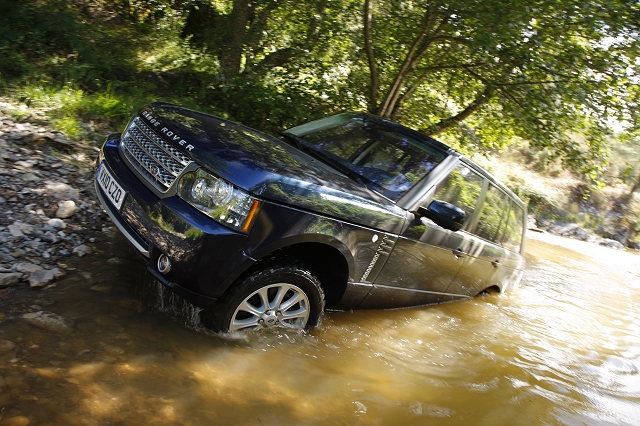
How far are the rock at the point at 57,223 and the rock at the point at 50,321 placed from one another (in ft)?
4.22

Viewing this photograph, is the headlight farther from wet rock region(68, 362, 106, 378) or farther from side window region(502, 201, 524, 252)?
side window region(502, 201, 524, 252)

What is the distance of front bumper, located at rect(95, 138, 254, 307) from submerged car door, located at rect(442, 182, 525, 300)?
2.58 m

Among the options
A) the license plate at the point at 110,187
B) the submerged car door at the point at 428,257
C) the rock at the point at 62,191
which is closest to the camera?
the license plate at the point at 110,187

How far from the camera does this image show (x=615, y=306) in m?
7.25

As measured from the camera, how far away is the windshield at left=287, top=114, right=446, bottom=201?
3812 mm

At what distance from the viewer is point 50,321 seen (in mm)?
2900

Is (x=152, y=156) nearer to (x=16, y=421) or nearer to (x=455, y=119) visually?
(x=16, y=421)

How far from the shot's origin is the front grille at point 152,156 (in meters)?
2.91

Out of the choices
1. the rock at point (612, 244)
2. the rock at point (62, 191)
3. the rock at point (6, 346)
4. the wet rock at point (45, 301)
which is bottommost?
the rock at point (6, 346)

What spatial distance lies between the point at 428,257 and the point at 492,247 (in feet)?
4.31

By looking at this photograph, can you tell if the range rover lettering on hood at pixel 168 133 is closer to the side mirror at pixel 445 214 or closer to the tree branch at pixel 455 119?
the side mirror at pixel 445 214

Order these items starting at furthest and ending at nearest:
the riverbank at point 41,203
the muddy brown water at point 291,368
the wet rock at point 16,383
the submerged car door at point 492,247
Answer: the submerged car door at point 492,247
the riverbank at point 41,203
the muddy brown water at point 291,368
the wet rock at point 16,383

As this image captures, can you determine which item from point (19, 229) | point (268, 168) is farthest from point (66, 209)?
point (268, 168)

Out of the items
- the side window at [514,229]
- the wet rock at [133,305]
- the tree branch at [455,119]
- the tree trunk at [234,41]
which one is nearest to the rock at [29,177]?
the wet rock at [133,305]
